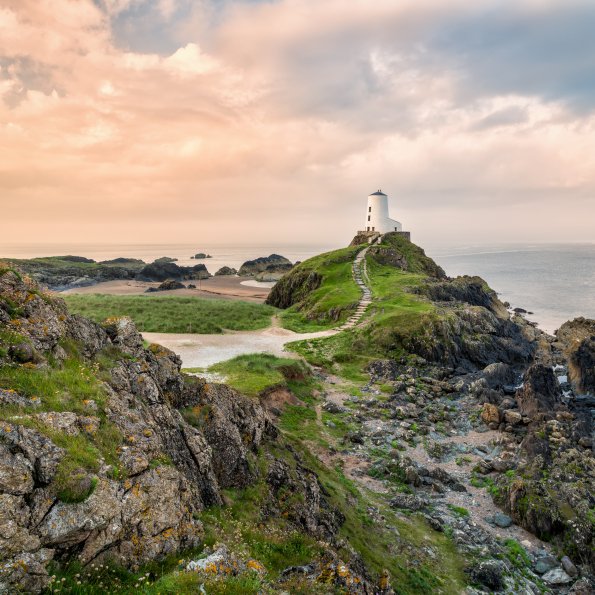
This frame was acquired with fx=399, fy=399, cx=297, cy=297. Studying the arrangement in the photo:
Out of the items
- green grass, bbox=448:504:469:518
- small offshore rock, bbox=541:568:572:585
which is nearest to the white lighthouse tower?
green grass, bbox=448:504:469:518

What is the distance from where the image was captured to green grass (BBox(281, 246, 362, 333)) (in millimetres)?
55719

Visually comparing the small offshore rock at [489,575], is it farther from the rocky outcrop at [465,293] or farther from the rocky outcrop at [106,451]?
the rocky outcrop at [465,293]

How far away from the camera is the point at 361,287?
67125 millimetres

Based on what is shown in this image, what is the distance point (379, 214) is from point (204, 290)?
4909cm

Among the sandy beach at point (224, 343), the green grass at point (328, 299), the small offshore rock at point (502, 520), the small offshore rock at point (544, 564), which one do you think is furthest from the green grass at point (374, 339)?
the small offshore rock at point (544, 564)

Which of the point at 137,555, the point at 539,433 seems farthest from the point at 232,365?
the point at 137,555

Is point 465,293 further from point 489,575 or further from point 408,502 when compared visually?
point 489,575

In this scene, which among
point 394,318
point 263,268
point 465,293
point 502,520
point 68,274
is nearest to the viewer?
point 502,520

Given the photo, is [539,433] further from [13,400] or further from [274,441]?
[13,400]

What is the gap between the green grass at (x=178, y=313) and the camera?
49.5 m

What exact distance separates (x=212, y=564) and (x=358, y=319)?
45.5 m

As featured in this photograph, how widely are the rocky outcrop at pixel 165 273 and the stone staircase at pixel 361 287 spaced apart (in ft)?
216

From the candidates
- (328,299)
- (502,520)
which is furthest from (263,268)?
(502,520)

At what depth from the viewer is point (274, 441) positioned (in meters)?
Answer: 17.7
